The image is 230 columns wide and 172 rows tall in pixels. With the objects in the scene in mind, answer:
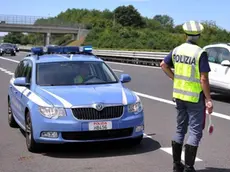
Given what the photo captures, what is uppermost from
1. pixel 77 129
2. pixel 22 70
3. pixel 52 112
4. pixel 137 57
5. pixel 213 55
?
pixel 213 55

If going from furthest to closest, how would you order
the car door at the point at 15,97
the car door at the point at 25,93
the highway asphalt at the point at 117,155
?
the car door at the point at 15,97, the car door at the point at 25,93, the highway asphalt at the point at 117,155

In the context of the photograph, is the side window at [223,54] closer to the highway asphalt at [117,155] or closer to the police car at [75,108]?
the highway asphalt at [117,155]

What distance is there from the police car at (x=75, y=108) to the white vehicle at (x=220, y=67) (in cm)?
575

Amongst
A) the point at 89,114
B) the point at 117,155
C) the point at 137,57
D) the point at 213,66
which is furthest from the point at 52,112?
the point at 137,57

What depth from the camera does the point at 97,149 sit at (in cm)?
754

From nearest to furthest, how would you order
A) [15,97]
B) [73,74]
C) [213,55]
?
[73,74] < [15,97] < [213,55]

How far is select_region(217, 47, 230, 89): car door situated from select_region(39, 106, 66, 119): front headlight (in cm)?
746

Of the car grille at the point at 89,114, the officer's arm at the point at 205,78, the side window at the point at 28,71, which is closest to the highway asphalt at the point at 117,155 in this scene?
the car grille at the point at 89,114

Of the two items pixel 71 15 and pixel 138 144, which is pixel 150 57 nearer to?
pixel 138 144

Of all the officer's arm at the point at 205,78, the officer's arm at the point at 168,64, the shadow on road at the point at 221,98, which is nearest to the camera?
the officer's arm at the point at 205,78

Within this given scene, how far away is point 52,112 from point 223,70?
7666 mm

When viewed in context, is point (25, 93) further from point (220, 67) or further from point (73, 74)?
point (220, 67)

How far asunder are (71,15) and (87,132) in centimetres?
17715

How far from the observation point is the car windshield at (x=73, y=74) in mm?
8117
